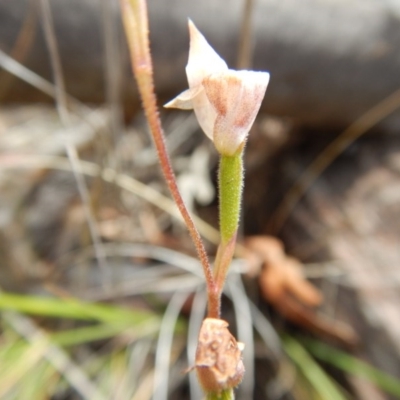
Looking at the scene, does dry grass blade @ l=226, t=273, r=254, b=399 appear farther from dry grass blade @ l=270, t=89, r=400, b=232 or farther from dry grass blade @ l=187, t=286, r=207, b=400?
dry grass blade @ l=270, t=89, r=400, b=232

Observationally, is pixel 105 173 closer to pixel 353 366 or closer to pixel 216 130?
pixel 353 366

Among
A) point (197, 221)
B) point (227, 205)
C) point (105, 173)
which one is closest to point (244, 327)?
point (197, 221)

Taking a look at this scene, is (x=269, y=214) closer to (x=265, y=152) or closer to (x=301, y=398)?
(x=265, y=152)

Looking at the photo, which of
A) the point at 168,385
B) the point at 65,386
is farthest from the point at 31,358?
the point at 168,385

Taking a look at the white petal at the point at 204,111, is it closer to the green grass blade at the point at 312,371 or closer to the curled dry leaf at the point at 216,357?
the curled dry leaf at the point at 216,357

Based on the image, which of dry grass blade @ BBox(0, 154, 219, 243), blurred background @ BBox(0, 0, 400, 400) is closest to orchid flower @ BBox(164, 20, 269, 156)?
blurred background @ BBox(0, 0, 400, 400)
